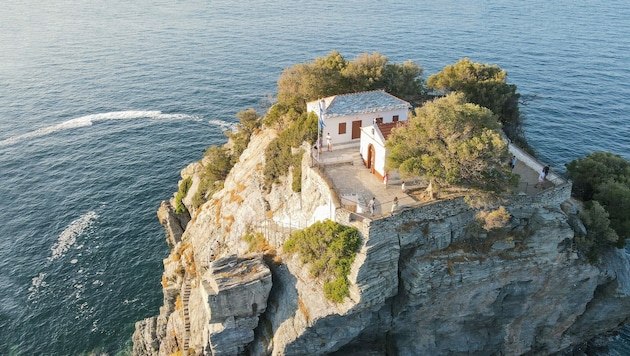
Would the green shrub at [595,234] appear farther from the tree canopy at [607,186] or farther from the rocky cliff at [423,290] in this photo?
the rocky cliff at [423,290]

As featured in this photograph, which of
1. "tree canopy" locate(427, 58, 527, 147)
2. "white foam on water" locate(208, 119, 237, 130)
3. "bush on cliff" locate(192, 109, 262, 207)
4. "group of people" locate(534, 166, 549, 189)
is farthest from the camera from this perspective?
"white foam on water" locate(208, 119, 237, 130)

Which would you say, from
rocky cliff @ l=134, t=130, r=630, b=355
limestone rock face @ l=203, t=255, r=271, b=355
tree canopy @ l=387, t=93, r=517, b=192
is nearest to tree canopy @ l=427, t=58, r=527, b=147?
rocky cliff @ l=134, t=130, r=630, b=355

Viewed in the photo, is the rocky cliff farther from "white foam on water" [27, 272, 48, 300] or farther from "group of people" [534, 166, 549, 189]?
"white foam on water" [27, 272, 48, 300]

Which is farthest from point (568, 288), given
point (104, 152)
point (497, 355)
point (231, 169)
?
point (104, 152)

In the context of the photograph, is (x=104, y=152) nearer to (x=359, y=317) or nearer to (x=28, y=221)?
(x=28, y=221)

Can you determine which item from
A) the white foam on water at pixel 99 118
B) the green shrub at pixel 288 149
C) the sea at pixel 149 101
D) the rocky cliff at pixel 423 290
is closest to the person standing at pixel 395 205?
the rocky cliff at pixel 423 290

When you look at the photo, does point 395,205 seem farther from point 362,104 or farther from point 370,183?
point 362,104

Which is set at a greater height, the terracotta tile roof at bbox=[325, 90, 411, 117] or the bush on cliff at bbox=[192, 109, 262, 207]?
the terracotta tile roof at bbox=[325, 90, 411, 117]
